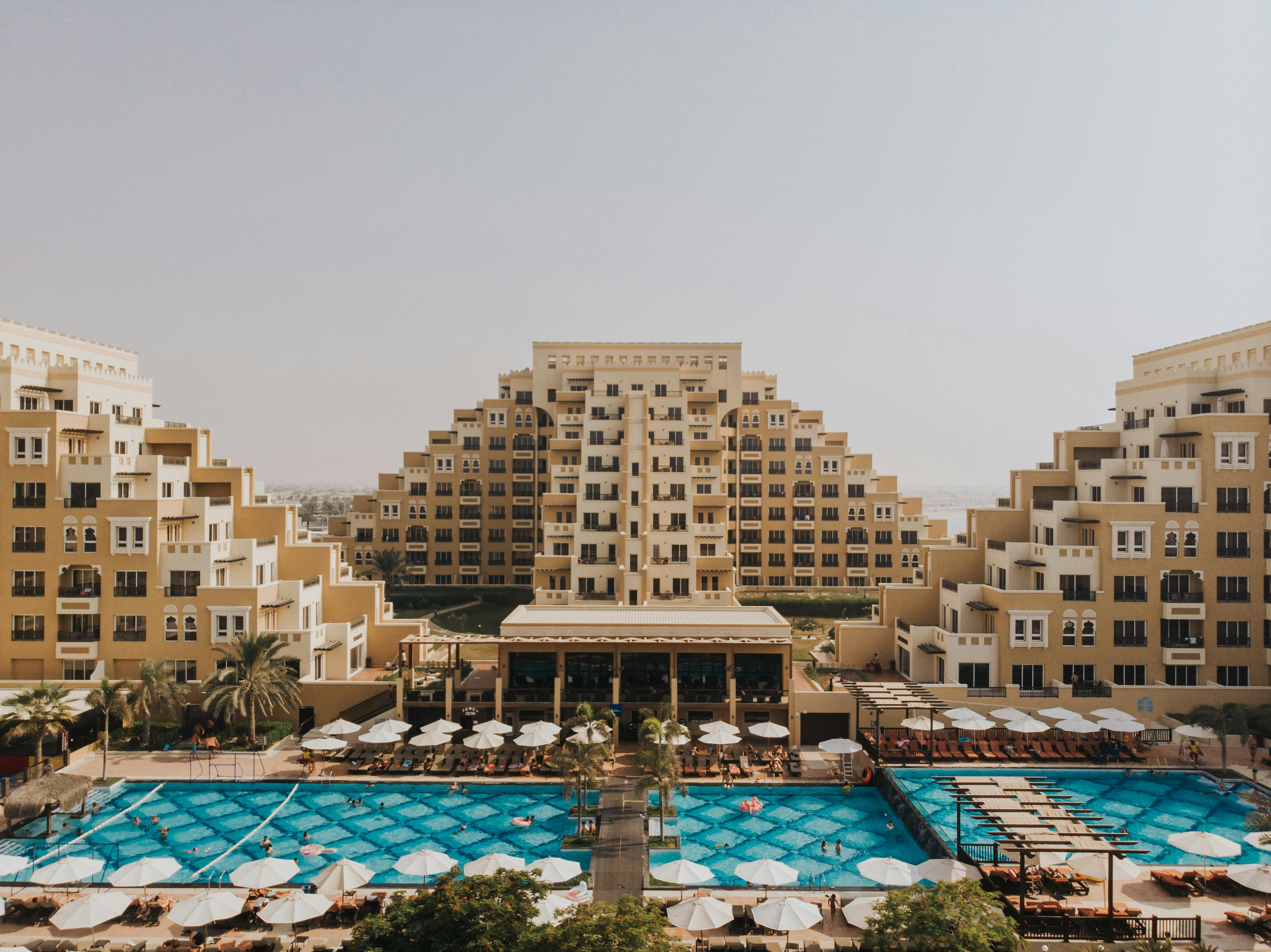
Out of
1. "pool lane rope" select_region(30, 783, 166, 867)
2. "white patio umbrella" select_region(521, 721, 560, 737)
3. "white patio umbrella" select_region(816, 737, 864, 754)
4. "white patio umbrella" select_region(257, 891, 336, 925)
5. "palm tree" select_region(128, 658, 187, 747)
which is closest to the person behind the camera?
"white patio umbrella" select_region(257, 891, 336, 925)

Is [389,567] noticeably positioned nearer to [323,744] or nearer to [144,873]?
[323,744]

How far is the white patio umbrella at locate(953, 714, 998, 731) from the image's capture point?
4278 cm

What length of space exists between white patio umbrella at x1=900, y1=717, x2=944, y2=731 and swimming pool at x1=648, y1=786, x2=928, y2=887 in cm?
516

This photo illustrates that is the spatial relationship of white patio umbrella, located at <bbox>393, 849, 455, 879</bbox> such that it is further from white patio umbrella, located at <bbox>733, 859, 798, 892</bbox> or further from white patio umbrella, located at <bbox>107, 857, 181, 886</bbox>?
white patio umbrella, located at <bbox>733, 859, 798, 892</bbox>

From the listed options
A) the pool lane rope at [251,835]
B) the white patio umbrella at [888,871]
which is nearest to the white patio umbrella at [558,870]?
the white patio umbrella at [888,871]

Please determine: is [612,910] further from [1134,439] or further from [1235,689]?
[1134,439]

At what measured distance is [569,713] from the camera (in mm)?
46844

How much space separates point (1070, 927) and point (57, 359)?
61931 millimetres

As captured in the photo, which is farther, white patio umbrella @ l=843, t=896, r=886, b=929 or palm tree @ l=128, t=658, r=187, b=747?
palm tree @ l=128, t=658, r=187, b=747

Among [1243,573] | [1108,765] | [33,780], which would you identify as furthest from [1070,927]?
[33,780]

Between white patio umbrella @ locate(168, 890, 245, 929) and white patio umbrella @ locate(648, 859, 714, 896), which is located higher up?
white patio umbrella @ locate(648, 859, 714, 896)

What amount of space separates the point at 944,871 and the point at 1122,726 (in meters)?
20.6

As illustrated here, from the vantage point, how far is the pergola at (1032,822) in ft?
91.0

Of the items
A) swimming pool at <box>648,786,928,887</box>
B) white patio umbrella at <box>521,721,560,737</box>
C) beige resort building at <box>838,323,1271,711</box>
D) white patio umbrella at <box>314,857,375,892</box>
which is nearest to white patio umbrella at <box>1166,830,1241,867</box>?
swimming pool at <box>648,786,928,887</box>
